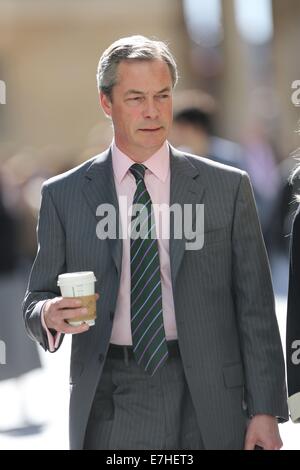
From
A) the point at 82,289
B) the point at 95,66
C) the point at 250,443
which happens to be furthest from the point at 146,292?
the point at 95,66

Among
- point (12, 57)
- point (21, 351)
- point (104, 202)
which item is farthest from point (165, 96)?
point (12, 57)

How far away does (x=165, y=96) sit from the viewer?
4.12 m

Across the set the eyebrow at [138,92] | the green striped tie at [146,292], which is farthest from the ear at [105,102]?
the green striped tie at [146,292]

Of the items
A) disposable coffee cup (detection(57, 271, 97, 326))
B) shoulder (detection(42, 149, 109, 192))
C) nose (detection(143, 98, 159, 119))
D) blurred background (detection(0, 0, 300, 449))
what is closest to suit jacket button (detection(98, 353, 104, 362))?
disposable coffee cup (detection(57, 271, 97, 326))

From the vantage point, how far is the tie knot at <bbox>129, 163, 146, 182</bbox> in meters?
4.20

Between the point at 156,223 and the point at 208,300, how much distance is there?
33cm

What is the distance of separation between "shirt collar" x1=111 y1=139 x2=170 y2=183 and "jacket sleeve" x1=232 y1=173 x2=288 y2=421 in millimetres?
298

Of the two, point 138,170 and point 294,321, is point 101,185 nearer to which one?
point 138,170

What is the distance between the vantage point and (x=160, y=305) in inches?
160

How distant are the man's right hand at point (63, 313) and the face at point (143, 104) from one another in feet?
2.11

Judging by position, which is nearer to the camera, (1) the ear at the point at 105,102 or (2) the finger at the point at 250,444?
(2) the finger at the point at 250,444

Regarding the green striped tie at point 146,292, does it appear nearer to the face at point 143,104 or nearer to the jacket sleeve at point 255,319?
the face at point 143,104

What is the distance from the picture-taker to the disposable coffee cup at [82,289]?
3781 mm

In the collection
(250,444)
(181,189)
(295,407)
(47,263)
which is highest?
(181,189)
